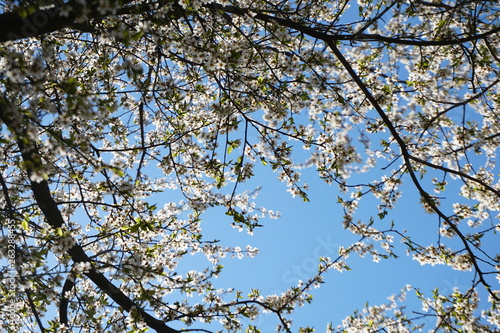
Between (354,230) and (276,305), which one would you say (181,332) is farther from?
(354,230)

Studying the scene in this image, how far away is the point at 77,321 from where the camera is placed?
5258mm

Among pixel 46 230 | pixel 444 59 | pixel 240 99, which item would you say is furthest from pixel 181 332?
pixel 444 59

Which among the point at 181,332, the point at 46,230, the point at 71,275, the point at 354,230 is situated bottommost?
the point at 181,332

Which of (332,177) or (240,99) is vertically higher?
(240,99)

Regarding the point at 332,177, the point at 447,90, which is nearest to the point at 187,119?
the point at 332,177

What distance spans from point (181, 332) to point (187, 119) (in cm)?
346

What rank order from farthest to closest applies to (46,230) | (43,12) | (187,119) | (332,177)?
(187,119)
(332,177)
(46,230)
(43,12)

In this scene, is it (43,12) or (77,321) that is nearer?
(43,12)

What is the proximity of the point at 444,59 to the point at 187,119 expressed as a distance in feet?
14.3

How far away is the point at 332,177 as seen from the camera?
5.00m

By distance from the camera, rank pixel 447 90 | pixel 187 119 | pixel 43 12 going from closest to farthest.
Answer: pixel 43 12, pixel 447 90, pixel 187 119

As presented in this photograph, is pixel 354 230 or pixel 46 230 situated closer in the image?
pixel 46 230

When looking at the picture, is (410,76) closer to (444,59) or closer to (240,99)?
(444,59)

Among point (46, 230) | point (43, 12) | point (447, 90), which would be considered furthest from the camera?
point (447, 90)
